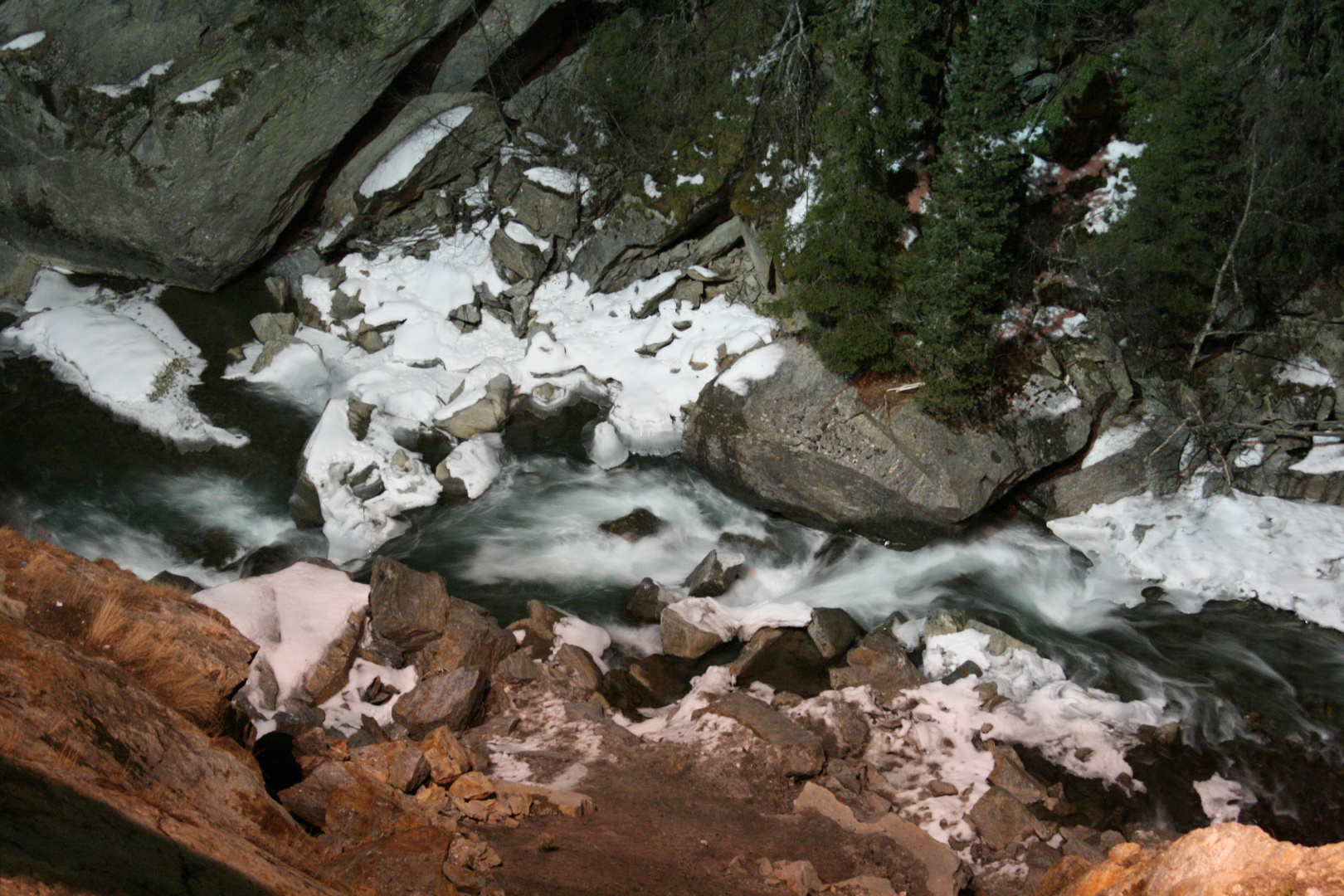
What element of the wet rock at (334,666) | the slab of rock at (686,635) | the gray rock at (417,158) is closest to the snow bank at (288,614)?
the wet rock at (334,666)

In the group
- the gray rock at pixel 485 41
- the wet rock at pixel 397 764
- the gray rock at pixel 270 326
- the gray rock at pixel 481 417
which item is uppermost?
the gray rock at pixel 485 41

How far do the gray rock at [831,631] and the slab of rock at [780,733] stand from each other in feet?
5.02

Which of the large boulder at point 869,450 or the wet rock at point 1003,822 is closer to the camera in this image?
the wet rock at point 1003,822

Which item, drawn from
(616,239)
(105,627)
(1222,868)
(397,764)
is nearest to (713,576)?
(397,764)

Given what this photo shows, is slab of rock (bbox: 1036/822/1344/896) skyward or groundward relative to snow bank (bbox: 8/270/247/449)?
skyward

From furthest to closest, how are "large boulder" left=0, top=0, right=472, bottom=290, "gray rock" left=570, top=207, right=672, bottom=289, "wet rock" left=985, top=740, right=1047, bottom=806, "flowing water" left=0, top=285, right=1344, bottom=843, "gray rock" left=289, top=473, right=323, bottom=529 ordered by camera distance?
1. "gray rock" left=570, top=207, right=672, bottom=289
2. "large boulder" left=0, top=0, right=472, bottom=290
3. "gray rock" left=289, top=473, right=323, bottom=529
4. "flowing water" left=0, top=285, right=1344, bottom=843
5. "wet rock" left=985, top=740, right=1047, bottom=806

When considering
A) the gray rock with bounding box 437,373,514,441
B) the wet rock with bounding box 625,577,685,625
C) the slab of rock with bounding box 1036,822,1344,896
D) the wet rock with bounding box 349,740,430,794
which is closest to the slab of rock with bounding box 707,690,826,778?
the wet rock with bounding box 625,577,685,625

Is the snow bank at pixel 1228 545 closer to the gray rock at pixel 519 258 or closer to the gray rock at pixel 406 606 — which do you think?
the gray rock at pixel 406 606

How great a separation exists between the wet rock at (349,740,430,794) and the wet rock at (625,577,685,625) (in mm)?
3858

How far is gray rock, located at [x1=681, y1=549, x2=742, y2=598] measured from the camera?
928 cm

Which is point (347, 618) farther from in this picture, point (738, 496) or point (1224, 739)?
point (1224, 739)

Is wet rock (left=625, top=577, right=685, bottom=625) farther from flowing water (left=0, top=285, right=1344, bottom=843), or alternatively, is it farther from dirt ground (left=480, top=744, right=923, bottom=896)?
dirt ground (left=480, top=744, right=923, bottom=896)

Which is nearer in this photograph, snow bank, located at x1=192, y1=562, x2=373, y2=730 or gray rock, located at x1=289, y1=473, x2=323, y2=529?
snow bank, located at x1=192, y1=562, x2=373, y2=730

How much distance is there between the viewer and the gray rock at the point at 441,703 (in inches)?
265
